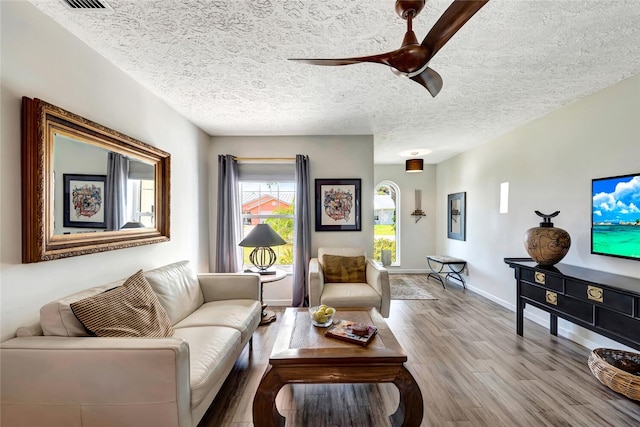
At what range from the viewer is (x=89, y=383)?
134 cm

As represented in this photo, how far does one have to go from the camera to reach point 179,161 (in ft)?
10.7

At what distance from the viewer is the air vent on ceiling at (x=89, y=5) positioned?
5.07 ft

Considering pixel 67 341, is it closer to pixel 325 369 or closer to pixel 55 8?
pixel 325 369

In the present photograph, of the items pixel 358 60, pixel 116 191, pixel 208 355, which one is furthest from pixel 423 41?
pixel 116 191

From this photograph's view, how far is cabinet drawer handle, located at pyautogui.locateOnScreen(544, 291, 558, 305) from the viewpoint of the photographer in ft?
8.53

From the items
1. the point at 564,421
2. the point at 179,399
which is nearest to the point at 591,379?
the point at 564,421

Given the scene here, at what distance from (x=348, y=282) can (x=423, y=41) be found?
2772 mm

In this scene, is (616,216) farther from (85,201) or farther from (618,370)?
(85,201)

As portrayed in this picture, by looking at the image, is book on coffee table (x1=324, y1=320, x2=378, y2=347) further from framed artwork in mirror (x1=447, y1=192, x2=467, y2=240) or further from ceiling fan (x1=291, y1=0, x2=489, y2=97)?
framed artwork in mirror (x1=447, y1=192, x2=467, y2=240)

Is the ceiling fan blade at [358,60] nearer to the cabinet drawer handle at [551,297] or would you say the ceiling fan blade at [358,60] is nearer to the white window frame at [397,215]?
the cabinet drawer handle at [551,297]

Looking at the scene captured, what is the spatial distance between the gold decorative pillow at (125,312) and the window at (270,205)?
2328 millimetres

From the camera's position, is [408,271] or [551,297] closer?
[551,297]

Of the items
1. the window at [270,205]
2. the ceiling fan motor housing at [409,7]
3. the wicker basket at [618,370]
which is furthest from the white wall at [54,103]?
the wicker basket at [618,370]

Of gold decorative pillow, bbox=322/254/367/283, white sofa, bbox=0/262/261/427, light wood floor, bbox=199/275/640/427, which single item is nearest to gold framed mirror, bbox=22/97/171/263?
white sofa, bbox=0/262/261/427
